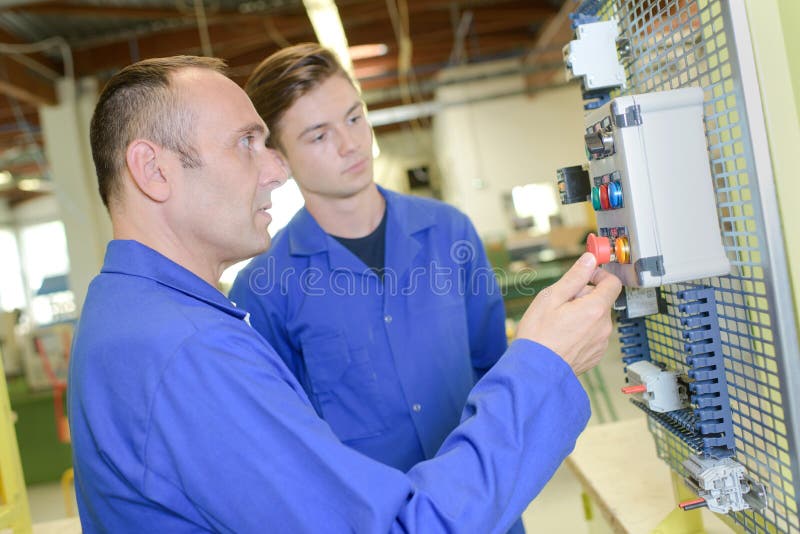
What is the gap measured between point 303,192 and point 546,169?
6.87 meters

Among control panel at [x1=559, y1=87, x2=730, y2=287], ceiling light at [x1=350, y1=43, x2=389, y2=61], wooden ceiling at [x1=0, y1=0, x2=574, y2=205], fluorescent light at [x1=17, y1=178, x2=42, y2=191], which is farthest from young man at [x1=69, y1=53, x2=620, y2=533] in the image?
fluorescent light at [x1=17, y1=178, x2=42, y2=191]

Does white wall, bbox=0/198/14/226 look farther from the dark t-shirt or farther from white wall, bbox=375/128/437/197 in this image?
the dark t-shirt

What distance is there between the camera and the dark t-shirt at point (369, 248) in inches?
59.4

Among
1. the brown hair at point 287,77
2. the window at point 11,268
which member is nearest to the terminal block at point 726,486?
the brown hair at point 287,77

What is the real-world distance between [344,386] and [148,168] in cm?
70

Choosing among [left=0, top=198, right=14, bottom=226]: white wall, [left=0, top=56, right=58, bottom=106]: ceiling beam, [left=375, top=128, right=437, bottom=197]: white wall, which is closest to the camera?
[left=0, top=56, right=58, bottom=106]: ceiling beam

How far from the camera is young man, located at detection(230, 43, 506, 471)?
1.39m

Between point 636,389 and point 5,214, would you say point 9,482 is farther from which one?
point 5,214

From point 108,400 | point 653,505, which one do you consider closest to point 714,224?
point 653,505

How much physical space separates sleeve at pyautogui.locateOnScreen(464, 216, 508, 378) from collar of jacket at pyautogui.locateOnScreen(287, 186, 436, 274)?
14 centimetres

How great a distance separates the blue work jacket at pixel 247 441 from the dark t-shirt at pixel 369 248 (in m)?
0.73

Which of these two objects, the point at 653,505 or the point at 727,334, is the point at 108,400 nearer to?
the point at 727,334

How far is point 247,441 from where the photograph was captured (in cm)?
67

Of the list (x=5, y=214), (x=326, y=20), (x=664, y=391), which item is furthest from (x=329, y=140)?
(x=5, y=214)
